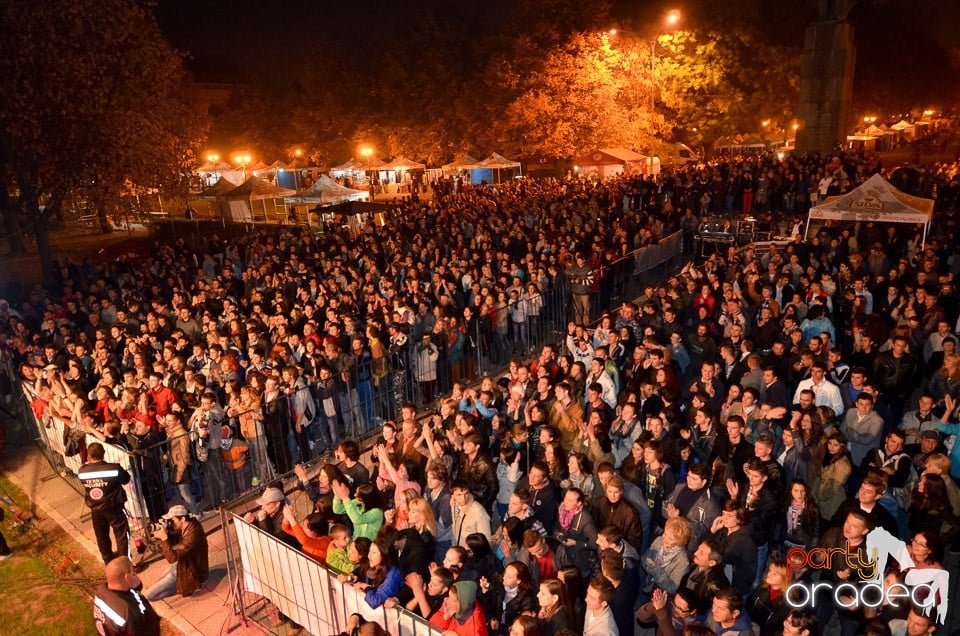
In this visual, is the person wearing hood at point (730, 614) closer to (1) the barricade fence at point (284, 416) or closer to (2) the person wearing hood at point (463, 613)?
(2) the person wearing hood at point (463, 613)

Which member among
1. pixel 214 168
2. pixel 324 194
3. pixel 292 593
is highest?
pixel 214 168

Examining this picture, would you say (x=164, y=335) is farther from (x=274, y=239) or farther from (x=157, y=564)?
(x=274, y=239)

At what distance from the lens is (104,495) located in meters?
7.13

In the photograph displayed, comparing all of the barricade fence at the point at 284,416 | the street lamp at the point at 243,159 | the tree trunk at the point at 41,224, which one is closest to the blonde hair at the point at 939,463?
the barricade fence at the point at 284,416

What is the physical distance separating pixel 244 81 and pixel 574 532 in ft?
325

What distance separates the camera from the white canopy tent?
13062 mm

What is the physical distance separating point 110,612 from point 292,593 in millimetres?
1384

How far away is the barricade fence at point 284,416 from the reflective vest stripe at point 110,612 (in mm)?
2824

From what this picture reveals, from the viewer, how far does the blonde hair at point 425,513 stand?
579 cm

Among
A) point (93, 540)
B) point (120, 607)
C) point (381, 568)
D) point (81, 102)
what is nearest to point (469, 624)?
point (381, 568)

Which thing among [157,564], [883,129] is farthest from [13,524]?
[883,129]

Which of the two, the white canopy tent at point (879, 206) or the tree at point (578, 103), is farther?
the tree at point (578, 103)

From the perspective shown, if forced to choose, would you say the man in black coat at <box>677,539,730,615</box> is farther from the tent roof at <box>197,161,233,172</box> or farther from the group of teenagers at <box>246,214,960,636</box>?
the tent roof at <box>197,161,233,172</box>

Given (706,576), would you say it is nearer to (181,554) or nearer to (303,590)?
(303,590)
